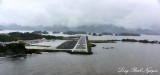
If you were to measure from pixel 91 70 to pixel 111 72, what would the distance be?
313 cm

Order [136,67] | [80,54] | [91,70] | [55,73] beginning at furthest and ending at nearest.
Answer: [80,54] < [136,67] < [91,70] < [55,73]

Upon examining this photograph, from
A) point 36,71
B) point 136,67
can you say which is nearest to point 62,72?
point 36,71

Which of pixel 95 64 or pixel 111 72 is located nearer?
pixel 111 72

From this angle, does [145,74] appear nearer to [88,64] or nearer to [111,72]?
[111,72]

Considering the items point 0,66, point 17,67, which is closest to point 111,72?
point 17,67

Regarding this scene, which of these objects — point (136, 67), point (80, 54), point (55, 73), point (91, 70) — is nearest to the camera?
point (55, 73)

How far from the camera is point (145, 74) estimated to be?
33.2 meters

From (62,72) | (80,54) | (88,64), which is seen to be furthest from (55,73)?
(80,54)

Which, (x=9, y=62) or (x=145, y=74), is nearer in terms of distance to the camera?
(x=145, y=74)

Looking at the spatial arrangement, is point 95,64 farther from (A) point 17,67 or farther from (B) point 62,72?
(A) point 17,67

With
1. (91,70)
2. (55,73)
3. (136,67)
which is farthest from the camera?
(136,67)

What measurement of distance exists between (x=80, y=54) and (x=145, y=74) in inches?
908

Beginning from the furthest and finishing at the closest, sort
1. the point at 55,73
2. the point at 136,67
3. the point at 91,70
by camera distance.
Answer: the point at 136,67 < the point at 91,70 < the point at 55,73

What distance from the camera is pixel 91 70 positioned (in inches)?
1405
